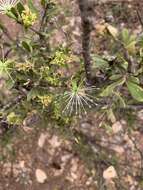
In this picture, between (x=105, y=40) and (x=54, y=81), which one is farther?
(x=105, y=40)

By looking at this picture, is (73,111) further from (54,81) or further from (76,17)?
(76,17)

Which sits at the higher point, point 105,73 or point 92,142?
point 105,73

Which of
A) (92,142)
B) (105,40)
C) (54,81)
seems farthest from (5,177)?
(54,81)

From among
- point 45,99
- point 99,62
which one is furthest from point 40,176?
point 99,62

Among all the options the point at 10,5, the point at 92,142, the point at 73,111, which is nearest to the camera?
the point at 10,5

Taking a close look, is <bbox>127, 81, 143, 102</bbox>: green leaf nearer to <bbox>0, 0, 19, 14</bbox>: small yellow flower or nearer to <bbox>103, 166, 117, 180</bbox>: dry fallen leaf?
→ <bbox>0, 0, 19, 14</bbox>: small yellow flower

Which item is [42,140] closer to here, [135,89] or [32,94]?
[32,94]
